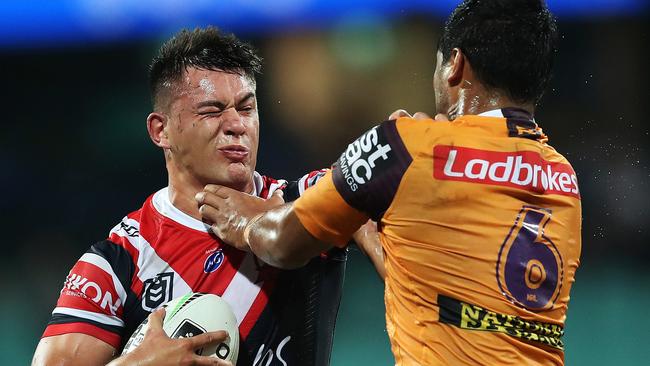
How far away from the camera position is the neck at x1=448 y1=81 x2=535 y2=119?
245 cm

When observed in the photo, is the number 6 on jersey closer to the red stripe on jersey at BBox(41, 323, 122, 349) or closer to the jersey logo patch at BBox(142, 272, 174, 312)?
the jersey logo patch at BBox(142, 272, 174, 312)

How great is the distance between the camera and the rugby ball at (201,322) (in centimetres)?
280

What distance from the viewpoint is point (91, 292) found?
9.77 ft

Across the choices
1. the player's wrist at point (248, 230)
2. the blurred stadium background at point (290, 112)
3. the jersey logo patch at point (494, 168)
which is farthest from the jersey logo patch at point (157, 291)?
the blurred stadium background at point (290, 112)

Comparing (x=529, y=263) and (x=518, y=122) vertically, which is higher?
(x=518, y=122)

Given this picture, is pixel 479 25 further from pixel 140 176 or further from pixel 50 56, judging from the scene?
pixel 50 56

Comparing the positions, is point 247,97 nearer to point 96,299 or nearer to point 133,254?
point 133,254

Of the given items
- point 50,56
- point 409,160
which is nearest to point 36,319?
point 50,56

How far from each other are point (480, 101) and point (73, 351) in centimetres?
157

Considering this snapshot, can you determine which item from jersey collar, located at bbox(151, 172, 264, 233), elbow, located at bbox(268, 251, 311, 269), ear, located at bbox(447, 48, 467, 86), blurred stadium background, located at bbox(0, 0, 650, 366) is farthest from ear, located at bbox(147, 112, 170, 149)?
blurred stadium background, located at bbox(0, 0, 650, 366)

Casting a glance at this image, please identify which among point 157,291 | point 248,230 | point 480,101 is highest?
point 480,101

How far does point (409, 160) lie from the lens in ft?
7.61

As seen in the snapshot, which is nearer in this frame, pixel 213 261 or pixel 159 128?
pixel 213 261

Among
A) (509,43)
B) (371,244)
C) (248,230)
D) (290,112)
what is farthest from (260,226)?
(290,112)
